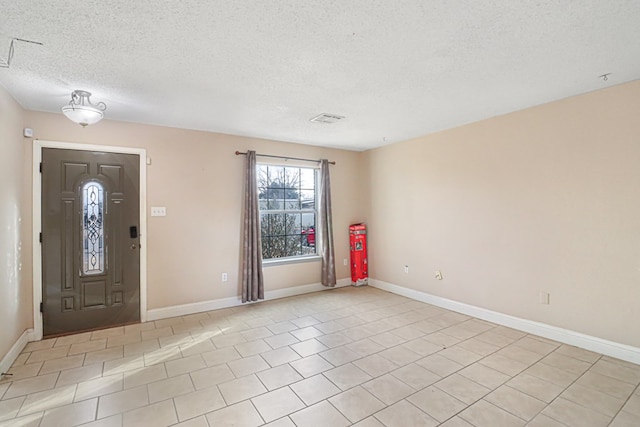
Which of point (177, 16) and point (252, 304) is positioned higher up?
point (177, 16)

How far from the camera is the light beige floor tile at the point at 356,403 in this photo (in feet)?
6.84

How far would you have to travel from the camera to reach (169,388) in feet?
7.94

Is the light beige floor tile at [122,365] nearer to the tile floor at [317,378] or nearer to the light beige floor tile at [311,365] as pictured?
the tile floor at [317,378]

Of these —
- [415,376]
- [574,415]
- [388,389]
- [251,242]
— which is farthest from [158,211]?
[574,415]

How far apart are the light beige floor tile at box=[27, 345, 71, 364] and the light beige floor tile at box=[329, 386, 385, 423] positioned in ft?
8.95

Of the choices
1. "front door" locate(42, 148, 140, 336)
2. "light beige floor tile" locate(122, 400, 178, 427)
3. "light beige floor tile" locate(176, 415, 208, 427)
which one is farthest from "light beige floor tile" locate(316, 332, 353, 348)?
"front door" locate(42, 148, 140, 336)

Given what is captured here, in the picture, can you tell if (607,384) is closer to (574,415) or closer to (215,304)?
(574,415)

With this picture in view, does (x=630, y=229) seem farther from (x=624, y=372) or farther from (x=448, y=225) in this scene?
(x=448, y=225)

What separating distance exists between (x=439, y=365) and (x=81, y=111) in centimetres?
392

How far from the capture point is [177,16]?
1808mm

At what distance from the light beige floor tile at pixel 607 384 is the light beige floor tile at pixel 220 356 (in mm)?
2933

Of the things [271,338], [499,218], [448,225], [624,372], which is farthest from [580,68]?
[271,338]

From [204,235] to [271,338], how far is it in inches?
70.5

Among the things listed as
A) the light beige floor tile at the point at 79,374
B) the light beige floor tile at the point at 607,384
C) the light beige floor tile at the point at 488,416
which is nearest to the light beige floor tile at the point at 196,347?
the light beige floor tile at the point at 79,374
